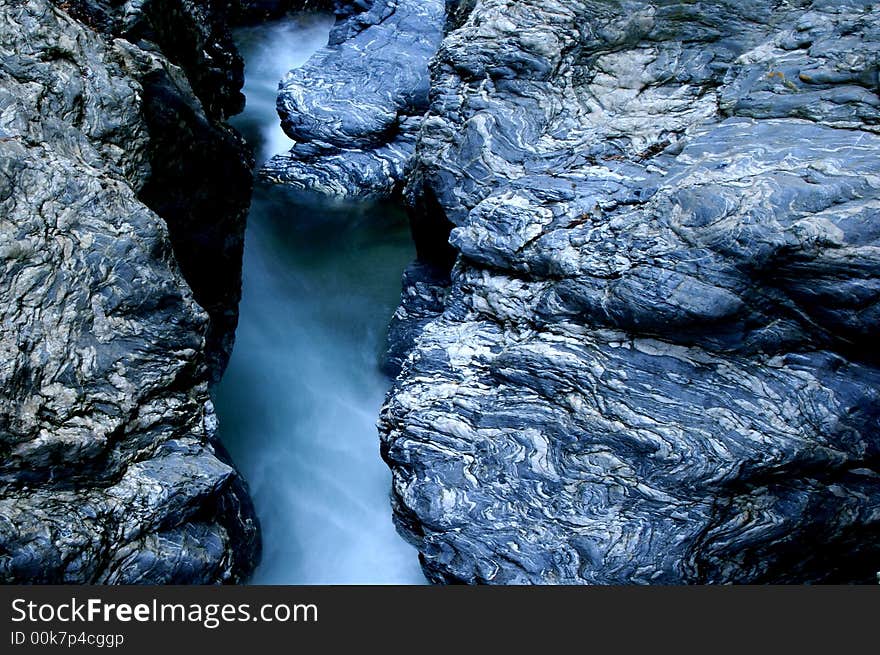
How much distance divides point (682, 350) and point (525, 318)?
1.35m

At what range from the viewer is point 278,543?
25.1ft

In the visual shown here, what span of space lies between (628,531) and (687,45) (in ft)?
14.8

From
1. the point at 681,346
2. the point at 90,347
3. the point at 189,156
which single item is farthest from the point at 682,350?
the point at 189,156

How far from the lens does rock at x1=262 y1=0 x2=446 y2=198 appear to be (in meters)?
12.6

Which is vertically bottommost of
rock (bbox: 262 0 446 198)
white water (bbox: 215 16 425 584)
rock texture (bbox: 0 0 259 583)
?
A: white water (bbox: 215 16 425 584)

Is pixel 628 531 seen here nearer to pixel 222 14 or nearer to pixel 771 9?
pixel 771 9

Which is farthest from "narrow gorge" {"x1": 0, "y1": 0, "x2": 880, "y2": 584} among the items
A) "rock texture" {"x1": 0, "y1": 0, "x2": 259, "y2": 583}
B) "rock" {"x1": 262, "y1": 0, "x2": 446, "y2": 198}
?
"rock" {"x1": 262, "y1": 0, "x2": 446, "y2": 198}

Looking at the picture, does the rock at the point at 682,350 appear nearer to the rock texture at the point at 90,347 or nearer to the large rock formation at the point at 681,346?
the large rock formation at the point at 681,346

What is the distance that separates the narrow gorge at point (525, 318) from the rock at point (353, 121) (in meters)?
4.36

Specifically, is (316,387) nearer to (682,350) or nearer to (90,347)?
(90,347)

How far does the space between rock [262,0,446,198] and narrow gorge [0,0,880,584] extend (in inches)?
172

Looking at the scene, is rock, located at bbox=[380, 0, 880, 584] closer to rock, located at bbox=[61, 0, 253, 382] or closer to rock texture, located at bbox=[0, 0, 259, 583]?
rock texture, located at bbox=[0, 0, 259, 583]

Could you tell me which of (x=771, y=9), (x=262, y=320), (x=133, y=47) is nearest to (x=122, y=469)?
(x=133, y=47)

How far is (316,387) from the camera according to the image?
9.21 metres
